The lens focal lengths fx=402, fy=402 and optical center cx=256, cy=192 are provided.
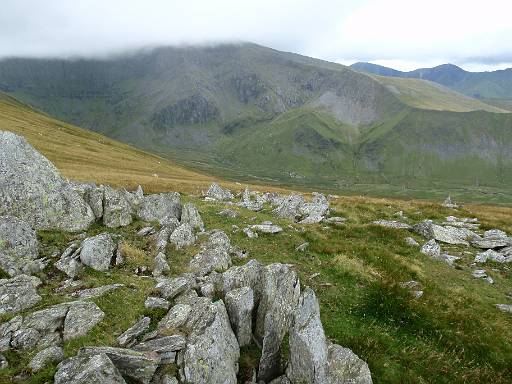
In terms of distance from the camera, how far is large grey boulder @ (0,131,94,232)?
25.5 meters

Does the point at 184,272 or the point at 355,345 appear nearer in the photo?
the point at 355,345

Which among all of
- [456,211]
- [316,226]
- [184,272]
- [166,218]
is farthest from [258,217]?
[456,211]

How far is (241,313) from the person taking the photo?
18.3 metres

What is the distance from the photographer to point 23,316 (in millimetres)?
16875

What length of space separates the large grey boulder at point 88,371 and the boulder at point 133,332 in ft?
5.94

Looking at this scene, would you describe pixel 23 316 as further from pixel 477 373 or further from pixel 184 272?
pixel 477 373

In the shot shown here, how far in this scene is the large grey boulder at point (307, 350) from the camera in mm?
15867

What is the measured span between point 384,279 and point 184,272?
12.3 m

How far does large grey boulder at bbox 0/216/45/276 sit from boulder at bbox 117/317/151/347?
7.82 meters

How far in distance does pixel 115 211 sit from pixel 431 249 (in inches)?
957

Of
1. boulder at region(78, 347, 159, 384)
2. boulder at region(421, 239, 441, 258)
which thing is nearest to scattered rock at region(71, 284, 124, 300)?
boulder at region(78, 347, 159, 384)

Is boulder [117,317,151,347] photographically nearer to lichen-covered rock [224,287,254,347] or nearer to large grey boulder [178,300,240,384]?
large grey boulder [178,300,240,384]

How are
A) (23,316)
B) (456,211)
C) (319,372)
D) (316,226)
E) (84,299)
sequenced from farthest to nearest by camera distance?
(456,211), (316,226), (84,299), (23,316), (319,372)

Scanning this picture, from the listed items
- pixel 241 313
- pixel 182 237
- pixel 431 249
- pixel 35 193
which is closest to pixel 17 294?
pixel 35 193
